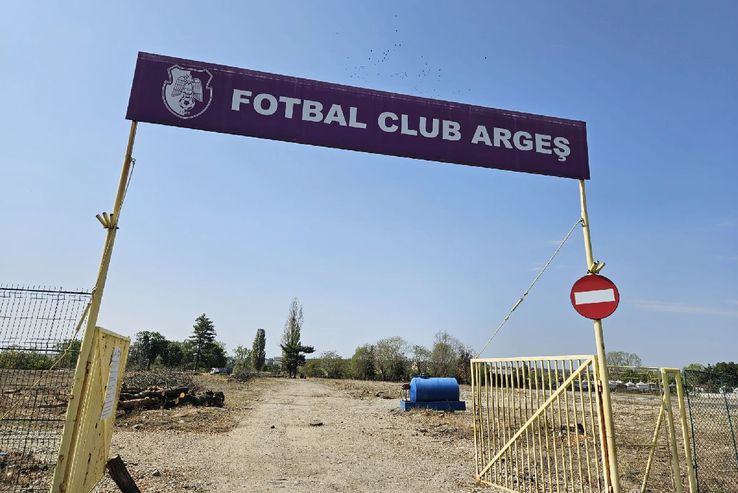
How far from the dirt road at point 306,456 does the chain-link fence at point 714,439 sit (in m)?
4.50

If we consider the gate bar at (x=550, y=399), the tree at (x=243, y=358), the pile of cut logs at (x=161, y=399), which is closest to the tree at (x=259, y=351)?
the tree at (x=243, y=358)

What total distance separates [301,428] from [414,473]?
649cm

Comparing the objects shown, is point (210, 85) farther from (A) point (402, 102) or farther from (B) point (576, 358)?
(B) point (576, 358)

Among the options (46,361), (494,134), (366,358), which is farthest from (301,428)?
(366,358)

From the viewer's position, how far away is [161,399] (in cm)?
1836

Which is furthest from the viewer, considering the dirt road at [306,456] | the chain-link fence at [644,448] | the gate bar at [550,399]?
the dirt road at [306,456]

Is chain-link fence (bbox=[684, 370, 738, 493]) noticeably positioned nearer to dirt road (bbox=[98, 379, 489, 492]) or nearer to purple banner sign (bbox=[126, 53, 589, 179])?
dirt road (bbox=[98, 379, 489, 492])

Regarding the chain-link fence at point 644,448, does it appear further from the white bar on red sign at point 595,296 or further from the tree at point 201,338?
the tree at point 201,338

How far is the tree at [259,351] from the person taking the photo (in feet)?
212

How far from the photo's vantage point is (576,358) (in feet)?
19.9

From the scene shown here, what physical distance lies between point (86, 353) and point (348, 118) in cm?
414

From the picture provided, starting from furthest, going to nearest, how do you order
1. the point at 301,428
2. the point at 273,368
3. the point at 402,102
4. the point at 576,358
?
the point at 273,368, the point at 301,428, the point at 402,102, the point at 576,358

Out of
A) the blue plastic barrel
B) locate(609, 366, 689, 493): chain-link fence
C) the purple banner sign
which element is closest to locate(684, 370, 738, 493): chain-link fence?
locate(609, 366, 689, 493): chain-link fence

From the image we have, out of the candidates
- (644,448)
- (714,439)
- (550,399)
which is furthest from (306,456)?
(714,439)
